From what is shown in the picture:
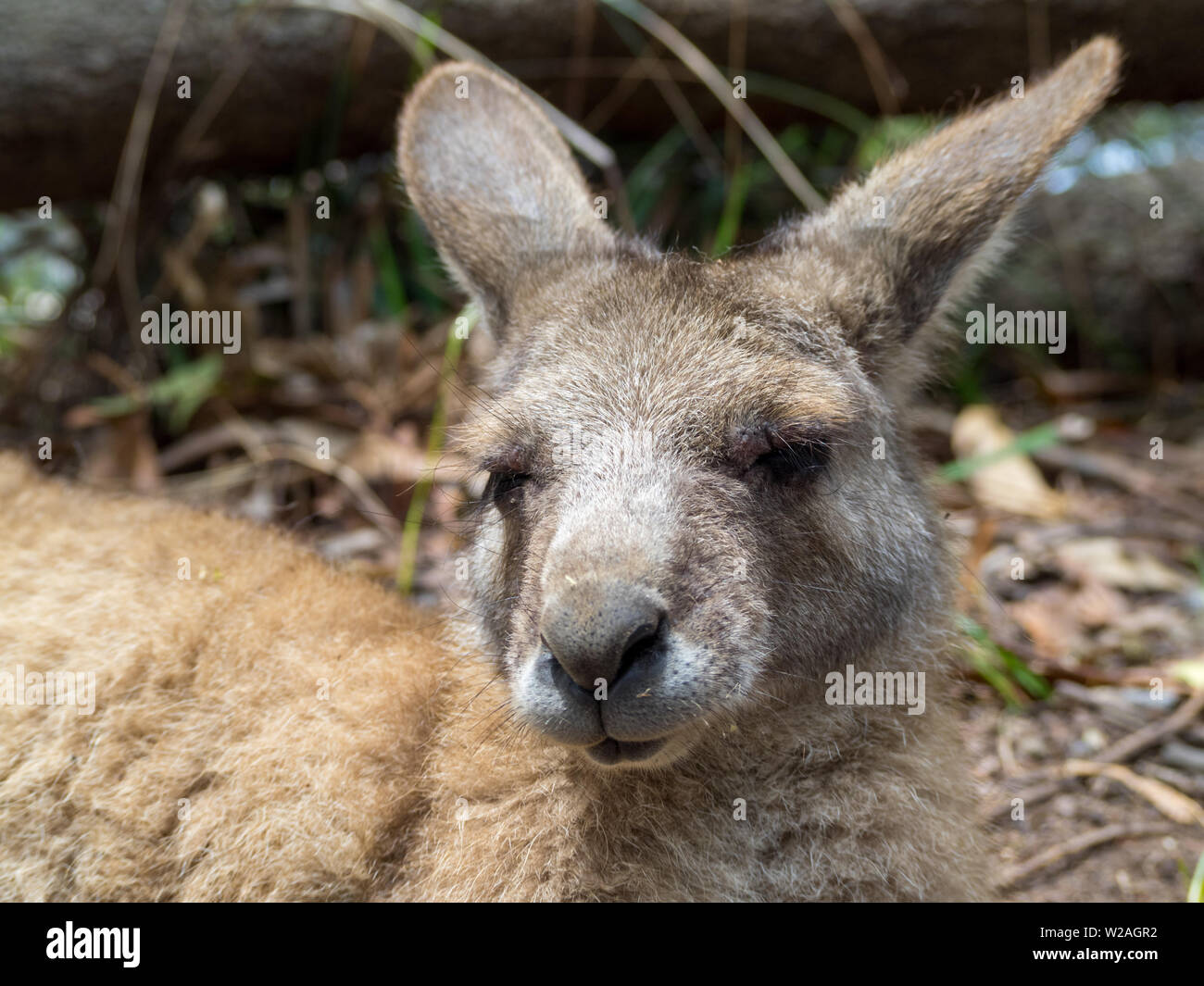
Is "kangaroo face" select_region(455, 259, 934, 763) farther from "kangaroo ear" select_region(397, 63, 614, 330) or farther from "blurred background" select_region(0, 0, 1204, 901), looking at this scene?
"blurred background" select_region(0, 0, 1204, 901)

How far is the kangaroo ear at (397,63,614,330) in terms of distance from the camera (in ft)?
12.6

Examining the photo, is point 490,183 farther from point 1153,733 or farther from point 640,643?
point 1153,733

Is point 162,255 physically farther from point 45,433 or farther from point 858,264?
point 858,264

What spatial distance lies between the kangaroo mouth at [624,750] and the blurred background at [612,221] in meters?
2.11

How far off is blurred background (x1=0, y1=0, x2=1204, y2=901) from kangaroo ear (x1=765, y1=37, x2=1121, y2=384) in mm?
1529

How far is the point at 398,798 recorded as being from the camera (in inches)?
122

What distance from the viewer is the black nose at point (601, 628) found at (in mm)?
2439

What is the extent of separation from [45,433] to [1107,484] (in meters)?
6.30

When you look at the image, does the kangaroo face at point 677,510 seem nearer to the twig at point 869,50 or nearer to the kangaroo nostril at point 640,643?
the kangaroo nostril at point 640,643

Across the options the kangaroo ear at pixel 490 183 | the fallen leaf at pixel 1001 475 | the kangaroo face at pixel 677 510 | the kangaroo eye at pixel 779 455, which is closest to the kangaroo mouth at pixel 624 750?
the kangaroo face at pixel 677 510

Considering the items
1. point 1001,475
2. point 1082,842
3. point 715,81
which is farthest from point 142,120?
point 1082,842

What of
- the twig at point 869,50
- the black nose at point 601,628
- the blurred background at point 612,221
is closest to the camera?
the black nose at point 601,628

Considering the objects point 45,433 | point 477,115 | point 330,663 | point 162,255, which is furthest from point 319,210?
point 330,663

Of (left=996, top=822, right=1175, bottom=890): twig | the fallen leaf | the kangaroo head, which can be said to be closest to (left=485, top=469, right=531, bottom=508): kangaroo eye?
the kangaroo head
